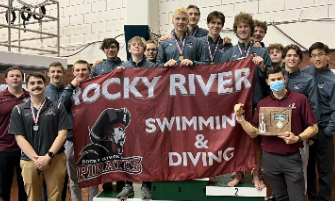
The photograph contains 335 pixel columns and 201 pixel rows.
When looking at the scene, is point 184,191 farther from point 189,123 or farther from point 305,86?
point 305,86

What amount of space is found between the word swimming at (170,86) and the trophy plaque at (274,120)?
468mm

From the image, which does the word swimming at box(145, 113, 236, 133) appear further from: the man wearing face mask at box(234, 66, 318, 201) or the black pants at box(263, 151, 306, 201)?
the black pants at box(263, 151, 306, 201)

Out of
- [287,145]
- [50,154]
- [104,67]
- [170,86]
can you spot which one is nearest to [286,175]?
[287,145]

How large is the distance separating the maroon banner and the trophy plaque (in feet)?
1.18

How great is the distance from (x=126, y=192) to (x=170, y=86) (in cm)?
131

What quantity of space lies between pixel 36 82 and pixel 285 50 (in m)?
2.88

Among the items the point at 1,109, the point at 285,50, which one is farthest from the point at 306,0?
the point at 1,109

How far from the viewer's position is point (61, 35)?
351 inches

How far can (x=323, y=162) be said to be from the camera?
147 inches

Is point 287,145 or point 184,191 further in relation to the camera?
point 184,191

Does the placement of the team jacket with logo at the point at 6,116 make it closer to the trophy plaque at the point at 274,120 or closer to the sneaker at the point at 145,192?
the sneaker at the point at 145,192

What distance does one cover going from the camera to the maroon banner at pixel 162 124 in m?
3.54

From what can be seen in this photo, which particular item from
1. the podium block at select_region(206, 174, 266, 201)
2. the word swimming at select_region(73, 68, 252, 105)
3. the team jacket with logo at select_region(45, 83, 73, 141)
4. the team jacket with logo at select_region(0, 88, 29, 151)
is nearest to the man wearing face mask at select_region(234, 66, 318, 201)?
the podium block at select_region(206, 174, 266, 201)

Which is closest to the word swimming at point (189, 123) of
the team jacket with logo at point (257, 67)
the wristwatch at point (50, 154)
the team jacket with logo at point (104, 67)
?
the team jacket with logo at point (257, 67)
